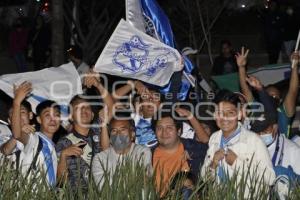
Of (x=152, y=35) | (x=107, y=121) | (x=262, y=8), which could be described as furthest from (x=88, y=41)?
(x=107, y=121)

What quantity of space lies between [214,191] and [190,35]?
14.5 metres

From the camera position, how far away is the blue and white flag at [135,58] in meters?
9.72

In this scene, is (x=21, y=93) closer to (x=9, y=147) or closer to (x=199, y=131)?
(x=9, y=147)

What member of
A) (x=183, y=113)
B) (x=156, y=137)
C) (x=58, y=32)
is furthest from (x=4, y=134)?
(x=58, y=32)

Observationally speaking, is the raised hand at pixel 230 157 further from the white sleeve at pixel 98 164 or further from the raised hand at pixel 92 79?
the raised hand at pixel 92 79

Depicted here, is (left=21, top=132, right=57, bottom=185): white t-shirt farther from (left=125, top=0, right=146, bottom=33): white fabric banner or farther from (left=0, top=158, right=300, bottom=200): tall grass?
(left=125, top=0, right=146, bottom=33): white fabric banner

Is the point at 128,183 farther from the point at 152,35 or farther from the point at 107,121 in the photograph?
the point at 152,35

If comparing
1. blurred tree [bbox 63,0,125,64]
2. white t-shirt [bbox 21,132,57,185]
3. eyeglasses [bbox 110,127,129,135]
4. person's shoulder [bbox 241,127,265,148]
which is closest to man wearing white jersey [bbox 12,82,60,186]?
white t-shirt [bbox 21,132,57,185]

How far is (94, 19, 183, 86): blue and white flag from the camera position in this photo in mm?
9719

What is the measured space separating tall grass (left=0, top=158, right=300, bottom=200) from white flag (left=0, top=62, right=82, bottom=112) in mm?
3500

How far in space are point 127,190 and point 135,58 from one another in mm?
3943

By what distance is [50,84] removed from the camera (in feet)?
32.6

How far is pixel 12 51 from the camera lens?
21.1 m

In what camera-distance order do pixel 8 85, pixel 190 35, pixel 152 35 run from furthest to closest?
pixel 190 35 → pixel 152 35 → pixel 8 85
